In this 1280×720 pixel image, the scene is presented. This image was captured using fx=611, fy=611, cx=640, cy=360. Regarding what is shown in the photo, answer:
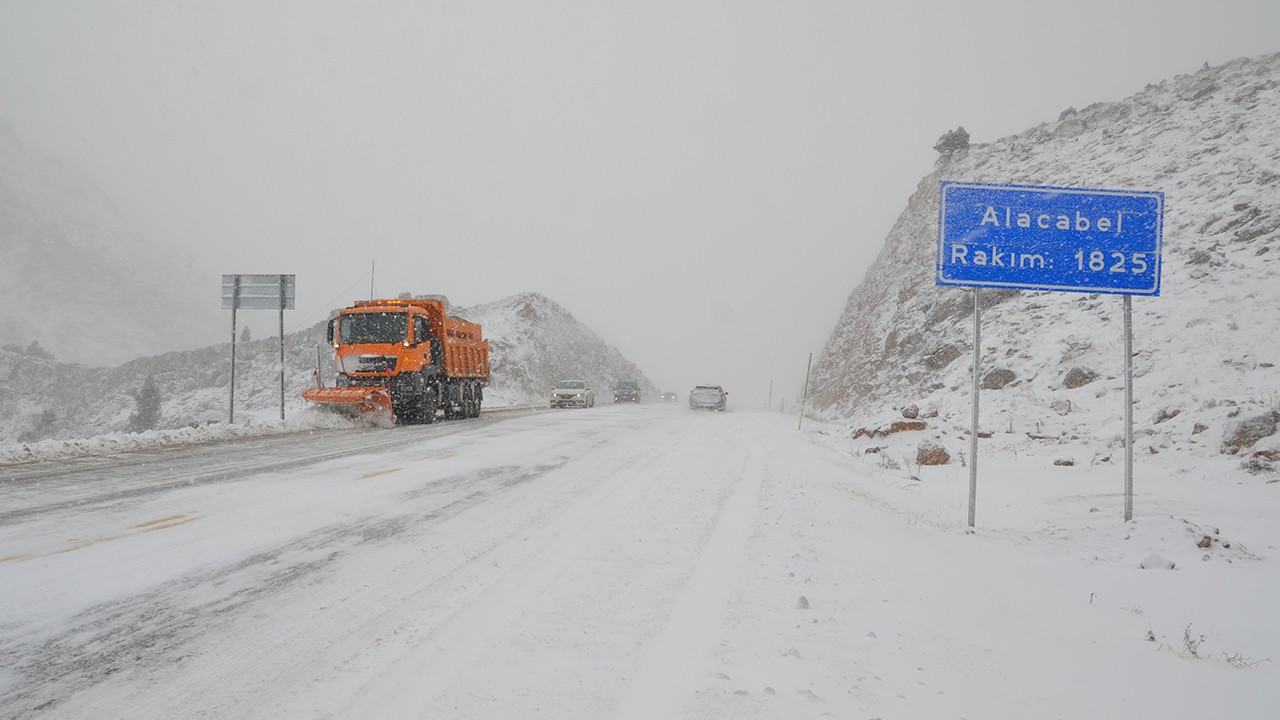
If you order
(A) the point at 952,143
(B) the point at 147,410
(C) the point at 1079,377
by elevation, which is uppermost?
(A) the point at 952,143

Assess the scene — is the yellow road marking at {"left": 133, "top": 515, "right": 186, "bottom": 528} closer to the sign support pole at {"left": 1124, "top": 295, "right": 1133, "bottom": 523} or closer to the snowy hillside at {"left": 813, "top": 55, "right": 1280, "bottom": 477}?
the sign support pole at {"left": 1124, "top": 295, "right": 1133, "bottom": 523}

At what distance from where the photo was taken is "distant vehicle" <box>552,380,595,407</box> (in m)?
35.7

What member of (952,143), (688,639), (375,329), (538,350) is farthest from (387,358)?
(538,350)

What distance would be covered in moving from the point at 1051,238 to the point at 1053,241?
0.04 meters

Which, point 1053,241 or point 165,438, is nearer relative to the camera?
point 1053,241

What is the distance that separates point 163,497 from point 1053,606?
28.0 feet

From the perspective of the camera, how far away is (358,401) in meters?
16.8

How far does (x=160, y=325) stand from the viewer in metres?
195

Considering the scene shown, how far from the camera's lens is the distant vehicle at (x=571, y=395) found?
3572 centimetres

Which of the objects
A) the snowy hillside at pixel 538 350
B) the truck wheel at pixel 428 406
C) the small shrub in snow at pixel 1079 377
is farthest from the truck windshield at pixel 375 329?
the snowy hillside at pixel 538 350

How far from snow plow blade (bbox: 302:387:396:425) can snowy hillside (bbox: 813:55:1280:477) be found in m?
12.9

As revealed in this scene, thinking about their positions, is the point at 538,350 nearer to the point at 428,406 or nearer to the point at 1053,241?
the point at 428,406

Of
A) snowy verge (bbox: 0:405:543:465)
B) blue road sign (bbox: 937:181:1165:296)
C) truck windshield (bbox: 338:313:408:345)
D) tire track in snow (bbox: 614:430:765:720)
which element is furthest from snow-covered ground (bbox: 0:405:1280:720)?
truck windshield (bbox: 338:313:408:345)

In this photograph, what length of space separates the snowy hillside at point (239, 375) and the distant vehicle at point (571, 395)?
11671 millimetres
